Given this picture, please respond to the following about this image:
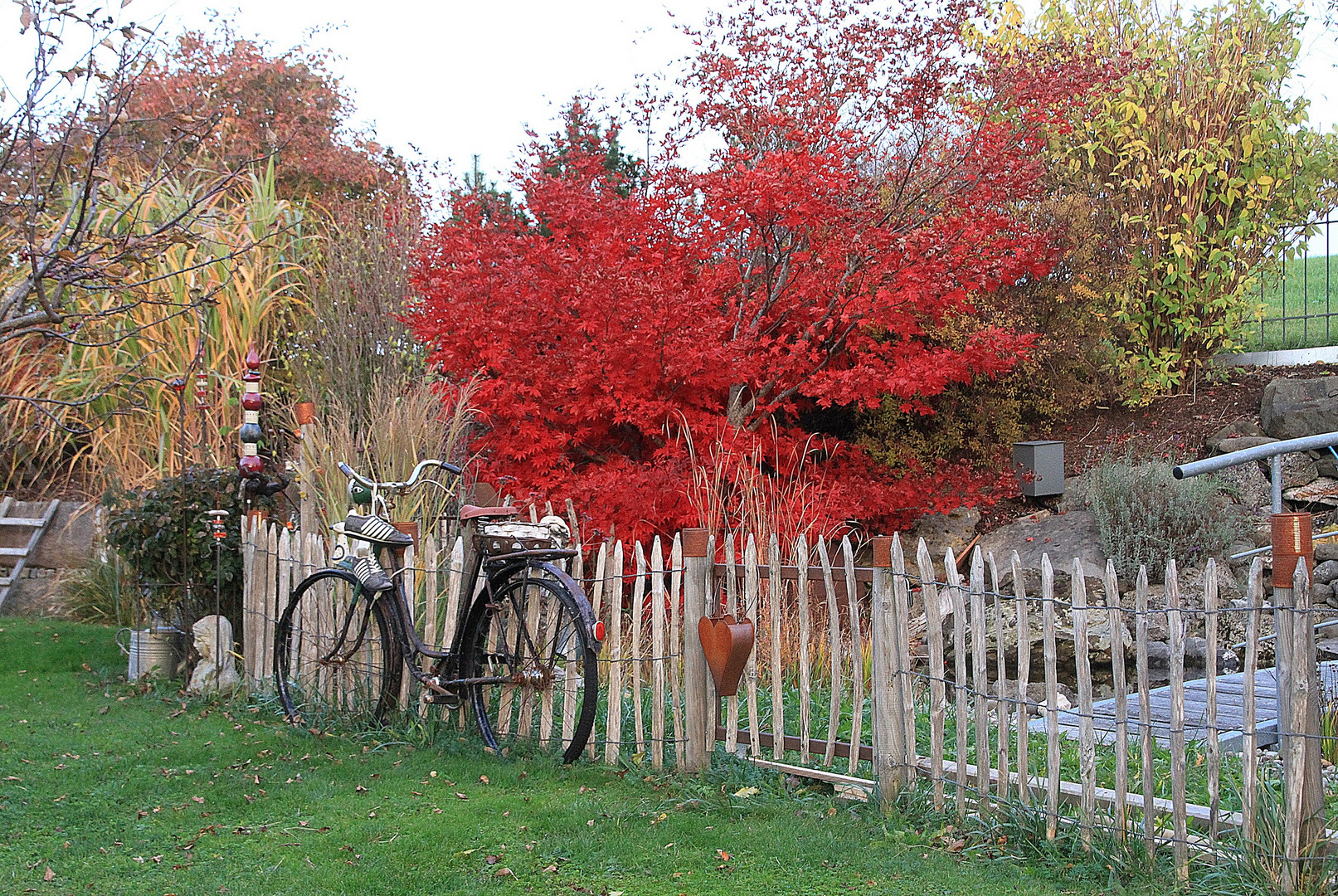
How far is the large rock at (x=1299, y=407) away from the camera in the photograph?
30.0ft

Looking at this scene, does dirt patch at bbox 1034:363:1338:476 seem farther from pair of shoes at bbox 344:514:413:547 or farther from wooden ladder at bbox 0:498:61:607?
wooden ladder at bbox 0:498:61:607

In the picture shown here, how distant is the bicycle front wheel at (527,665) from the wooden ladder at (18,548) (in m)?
5.97

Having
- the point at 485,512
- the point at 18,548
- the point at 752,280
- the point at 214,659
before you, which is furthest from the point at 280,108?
the point at 485,512

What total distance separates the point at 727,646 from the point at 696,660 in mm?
229

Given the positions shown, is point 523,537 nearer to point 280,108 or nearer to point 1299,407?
point 1299,407

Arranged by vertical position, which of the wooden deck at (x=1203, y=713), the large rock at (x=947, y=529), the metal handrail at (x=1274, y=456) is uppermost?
the metal handrail at (x=1274, y=456)

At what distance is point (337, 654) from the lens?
554 cm

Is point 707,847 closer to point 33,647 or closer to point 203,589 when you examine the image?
point 203,589

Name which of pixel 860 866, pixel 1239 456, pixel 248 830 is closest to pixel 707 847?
pixel 860 866

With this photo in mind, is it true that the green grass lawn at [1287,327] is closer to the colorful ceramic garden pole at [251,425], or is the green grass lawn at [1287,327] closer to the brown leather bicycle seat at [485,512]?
the brown leather bicycle seat at [485,512]

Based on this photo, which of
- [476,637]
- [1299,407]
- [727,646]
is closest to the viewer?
[727,646]

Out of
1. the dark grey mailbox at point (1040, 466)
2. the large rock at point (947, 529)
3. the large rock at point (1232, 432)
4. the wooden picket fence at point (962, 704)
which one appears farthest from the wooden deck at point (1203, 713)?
the large rock at point (1232, 432)

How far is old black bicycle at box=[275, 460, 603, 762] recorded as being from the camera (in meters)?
4.67

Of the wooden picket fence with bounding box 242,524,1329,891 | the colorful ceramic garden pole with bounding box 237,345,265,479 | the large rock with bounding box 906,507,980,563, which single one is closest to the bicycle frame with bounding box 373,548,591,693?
the wooden picket fence with bounding box 242,524,1329,891
